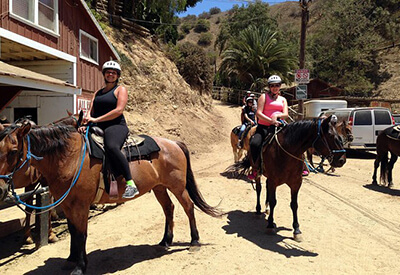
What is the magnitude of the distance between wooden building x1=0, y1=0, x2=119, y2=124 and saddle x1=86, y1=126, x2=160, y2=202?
4.94 meters

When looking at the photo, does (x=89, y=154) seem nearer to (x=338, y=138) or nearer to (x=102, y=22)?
(x=338, y=138)

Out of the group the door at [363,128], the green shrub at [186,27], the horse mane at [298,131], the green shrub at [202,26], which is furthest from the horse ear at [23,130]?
the green shrub at [202,26]

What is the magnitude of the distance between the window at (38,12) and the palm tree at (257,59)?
922 inches

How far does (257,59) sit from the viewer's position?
3089 cm

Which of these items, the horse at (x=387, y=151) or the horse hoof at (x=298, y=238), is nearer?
the horse hoof at (x=298, y=238)

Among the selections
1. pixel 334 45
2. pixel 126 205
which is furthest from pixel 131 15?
pixel 334 45

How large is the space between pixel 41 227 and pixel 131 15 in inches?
793

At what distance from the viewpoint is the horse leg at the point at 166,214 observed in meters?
4.57

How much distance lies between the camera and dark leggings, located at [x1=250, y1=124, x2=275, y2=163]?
17.2 ft

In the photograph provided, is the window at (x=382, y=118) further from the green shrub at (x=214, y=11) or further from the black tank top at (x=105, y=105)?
the green shrub at (x=214, y=11)

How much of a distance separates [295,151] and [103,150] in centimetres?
303

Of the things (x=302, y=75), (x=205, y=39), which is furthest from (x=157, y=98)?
(x=205, y=39)

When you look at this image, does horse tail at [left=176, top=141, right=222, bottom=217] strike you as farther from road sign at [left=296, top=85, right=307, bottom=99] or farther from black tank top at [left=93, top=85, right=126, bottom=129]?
road sign at [left=296, top=85, right=307, bottom=99]

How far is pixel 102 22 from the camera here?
18672 mm
